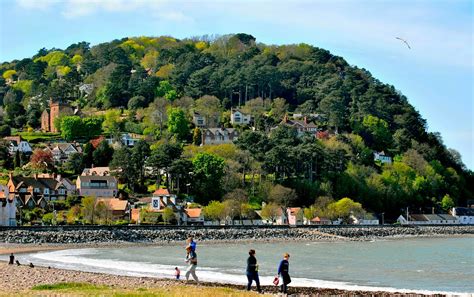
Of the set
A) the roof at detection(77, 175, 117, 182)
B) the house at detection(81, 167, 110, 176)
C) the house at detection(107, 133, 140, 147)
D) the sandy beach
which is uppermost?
the house at detection(107, 133, 140, 147)

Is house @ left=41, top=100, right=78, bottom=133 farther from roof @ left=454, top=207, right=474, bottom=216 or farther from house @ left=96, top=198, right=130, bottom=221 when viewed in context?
roof @ left=454, top=207, right=474, bottom=216

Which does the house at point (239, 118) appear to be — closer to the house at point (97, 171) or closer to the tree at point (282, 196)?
the tree at point (282, 196)

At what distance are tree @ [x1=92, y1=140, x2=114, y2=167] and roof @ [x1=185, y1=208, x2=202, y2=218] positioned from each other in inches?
647

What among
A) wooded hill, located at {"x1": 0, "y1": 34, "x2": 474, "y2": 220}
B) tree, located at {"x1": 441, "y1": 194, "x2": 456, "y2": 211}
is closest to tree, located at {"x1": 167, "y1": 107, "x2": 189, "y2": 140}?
wooded hill, located at {"x1": 0, "y1": 34, "x2": 474, "y2": 220}

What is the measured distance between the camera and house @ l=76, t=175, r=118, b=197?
75688 millimetres

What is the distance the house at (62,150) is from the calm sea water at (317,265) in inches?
1390

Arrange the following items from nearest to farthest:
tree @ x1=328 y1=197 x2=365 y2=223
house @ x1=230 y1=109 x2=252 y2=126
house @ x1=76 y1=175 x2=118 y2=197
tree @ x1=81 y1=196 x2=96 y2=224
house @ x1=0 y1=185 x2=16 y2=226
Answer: house @ x1=0 y1=185 x2=16 y2=226 → tree @ x1=81 y1=196 x2=96 y2=224 → house @ x1=76 y1=175 x2=118 y2=197 → tree @ x1=328 y1=197 x2=365 y2=223 → house @ x1=230 y1=109 x2=252 y2=126

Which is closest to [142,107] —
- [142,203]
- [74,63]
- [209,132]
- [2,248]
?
[209,132]

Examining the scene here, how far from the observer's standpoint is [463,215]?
328 ft

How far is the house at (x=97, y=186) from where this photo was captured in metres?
75.7

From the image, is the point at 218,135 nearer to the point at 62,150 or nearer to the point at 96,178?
the point at 62,150

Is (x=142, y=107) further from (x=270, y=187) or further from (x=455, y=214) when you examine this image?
(x=455, y=214)

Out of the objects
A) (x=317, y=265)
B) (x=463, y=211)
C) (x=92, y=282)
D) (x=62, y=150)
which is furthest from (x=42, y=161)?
(x=92, y=282)

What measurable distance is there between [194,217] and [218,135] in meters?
29.4
